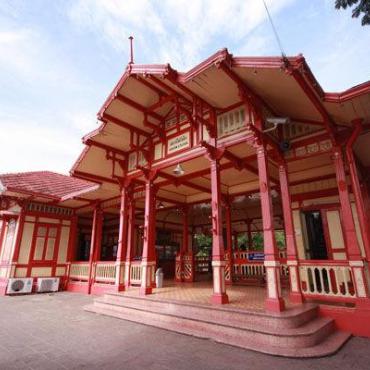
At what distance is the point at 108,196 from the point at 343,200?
30.6ft

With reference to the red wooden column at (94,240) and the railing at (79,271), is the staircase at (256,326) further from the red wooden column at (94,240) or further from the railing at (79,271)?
the railing at (79,271)

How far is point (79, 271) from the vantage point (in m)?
12.5

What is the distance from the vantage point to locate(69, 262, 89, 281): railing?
12.1 metres

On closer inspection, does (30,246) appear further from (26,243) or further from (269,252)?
(269,252)

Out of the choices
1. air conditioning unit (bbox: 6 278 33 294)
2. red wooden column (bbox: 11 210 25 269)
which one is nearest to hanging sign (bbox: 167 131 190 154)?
red wooden column (bbox: 11 210 25 269)

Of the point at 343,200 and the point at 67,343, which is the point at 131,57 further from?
the point at 67,343

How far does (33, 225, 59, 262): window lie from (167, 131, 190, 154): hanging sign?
27.8 feet

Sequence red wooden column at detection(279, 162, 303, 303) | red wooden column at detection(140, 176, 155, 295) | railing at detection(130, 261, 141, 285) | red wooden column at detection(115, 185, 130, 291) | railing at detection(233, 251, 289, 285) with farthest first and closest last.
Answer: railing at detection(233, 251, 289, 285) → railing at detection(130, 261, 141, 285) → red wooden column at detection(115, 185, 130, 291) → red wooden column at detection(140, 176, 155, 295) → red wooden column at detection(279, 162, 303, 303)

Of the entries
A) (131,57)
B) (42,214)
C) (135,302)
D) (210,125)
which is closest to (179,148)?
(210,125)

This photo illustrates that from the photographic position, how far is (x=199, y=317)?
5.34 m

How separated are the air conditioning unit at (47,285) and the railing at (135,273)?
551 cm

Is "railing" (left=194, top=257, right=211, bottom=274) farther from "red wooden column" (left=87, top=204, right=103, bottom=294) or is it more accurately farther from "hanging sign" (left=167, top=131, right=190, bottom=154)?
"hanging sign" (left=167, top=131, right=190, bottom=154)

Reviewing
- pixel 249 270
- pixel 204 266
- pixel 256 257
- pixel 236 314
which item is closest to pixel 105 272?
pixel 204 266

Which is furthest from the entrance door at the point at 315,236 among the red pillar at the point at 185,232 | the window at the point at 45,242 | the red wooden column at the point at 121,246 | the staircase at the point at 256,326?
the window at the point at 45,242
